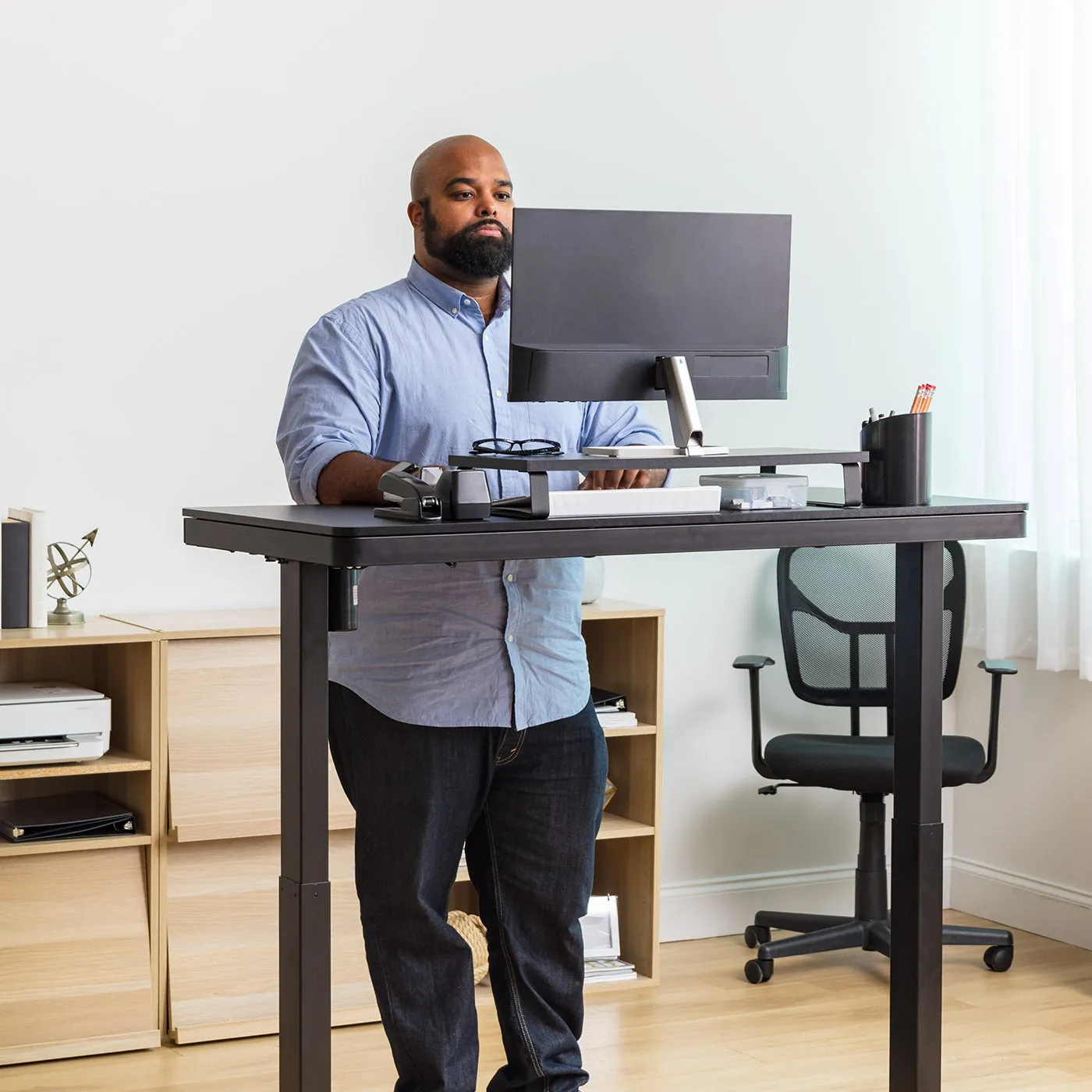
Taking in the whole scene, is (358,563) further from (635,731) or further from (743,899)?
(743,899)

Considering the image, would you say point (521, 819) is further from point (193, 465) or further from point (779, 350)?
point (193, 465)

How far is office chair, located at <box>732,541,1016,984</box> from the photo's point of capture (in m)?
3.69

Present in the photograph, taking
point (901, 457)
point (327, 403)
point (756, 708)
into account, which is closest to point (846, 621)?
point (756, 708)

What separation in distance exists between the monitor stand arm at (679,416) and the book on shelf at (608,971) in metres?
1.96

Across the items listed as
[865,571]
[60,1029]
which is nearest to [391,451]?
[60,1029]

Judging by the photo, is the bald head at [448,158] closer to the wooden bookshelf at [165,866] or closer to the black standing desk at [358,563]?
the black standing desk at [358,563]

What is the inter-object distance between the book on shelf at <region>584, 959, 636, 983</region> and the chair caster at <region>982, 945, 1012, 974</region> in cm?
86

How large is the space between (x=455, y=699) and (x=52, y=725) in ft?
4.16

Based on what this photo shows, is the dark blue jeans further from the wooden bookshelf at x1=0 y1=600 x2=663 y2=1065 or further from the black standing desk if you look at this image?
the wooden bookshelf at x1=0 y1=600 x2=663 y2=1065

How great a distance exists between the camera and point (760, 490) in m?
2.09

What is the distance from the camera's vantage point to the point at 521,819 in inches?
92.8

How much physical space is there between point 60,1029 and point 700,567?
188 centimetres

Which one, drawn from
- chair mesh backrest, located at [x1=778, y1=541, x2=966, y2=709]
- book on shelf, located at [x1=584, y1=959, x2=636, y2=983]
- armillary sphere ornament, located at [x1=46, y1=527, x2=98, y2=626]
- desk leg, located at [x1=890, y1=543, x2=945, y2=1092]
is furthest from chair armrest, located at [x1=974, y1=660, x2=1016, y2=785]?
armillary sphere ornament, located at [x1=46, y1=527, x2=98, y2=626]

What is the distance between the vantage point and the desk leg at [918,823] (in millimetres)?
2240
